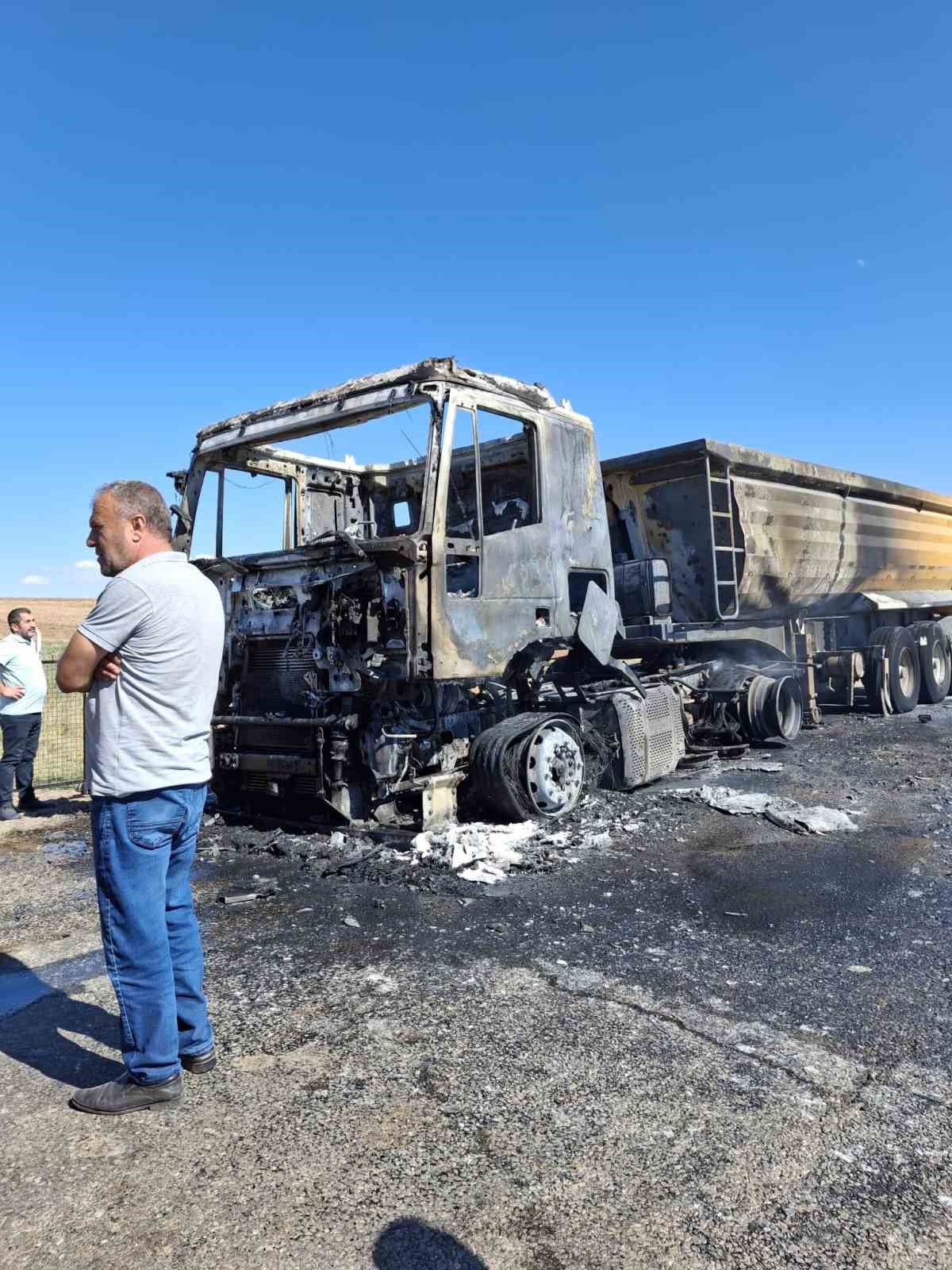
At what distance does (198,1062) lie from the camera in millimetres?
2865

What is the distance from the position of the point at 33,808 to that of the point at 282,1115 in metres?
5.86

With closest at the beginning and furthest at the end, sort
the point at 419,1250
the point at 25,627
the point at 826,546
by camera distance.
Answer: the point at 419,1250, the point at 25,627, the point at 826,546

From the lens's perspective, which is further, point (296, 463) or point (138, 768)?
point (296, 463)

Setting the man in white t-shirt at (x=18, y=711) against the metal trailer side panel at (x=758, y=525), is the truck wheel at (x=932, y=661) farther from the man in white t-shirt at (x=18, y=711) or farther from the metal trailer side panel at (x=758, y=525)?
the man in white t-shirt at (x=18, y=711)

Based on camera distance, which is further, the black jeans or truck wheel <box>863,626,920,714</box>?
truck wheel <box>863,626,920,714</box>

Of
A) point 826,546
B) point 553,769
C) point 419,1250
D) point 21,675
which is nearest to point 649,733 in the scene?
point 553,769

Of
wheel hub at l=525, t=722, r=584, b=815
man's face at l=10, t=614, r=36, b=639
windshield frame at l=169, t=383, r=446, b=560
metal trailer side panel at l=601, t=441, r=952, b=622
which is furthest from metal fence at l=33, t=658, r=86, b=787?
metal trailer side panel at l=601, t=441, r=952, b=622

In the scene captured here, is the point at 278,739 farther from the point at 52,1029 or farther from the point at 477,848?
the point at 52,1029

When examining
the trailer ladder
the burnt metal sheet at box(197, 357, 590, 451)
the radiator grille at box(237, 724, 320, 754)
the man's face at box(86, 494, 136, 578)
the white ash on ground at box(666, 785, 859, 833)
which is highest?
the burnt metal sheet at box(197, 357, 590, 451)

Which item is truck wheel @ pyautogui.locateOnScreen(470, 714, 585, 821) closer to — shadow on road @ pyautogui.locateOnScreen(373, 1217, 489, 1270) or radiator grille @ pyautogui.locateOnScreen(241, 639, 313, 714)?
radiator grille @ pyautogui.locateOnScreen(241, 639, 313, 714)

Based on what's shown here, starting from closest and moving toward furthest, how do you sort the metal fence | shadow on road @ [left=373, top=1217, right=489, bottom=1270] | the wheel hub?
shadow on road @ [left=373, top=1217, right=489, bottom=1270] < the wheel hub < the metal fence

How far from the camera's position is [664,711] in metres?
7.50

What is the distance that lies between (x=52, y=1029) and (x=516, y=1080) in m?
1.76

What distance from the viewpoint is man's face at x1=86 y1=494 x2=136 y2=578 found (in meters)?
2.76
